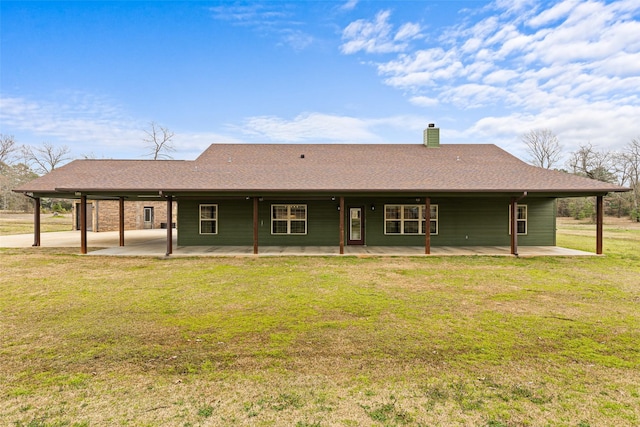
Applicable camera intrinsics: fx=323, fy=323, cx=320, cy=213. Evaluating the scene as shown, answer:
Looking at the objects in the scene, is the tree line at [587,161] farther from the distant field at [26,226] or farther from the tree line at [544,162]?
the distant field at [26,226]

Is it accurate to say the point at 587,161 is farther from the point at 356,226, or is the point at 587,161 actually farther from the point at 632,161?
the point at 356,226

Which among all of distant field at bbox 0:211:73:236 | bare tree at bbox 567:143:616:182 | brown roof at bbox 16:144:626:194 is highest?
bare tree at bbox 567:143:616:182

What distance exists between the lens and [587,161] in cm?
4147

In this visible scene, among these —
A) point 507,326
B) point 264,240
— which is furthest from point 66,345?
point 264,240

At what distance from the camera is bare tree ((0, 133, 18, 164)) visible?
38188 mm

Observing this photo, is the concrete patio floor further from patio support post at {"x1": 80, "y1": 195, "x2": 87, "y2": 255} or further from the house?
the house

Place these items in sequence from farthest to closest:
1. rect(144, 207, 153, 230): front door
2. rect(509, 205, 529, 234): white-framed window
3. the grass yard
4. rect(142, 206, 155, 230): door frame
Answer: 1. rect(144, 207, 153, 230): front door
2. rect(142, 206, 155, 230): door frame
3. rect(509, 205, 529, 234): white-framed window
4. the grass yard

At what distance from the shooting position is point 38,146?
36906mm

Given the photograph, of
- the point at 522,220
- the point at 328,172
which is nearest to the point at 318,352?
the point at 328,172

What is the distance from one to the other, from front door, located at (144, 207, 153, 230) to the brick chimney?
20334mm

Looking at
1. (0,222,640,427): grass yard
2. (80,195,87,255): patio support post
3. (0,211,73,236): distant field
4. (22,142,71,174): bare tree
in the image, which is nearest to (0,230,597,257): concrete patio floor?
(80,195,87,255): patio support post

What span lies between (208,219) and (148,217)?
45.1 feet

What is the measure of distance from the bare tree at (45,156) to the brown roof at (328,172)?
89.4 feet

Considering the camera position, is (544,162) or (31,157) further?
(544,162)
